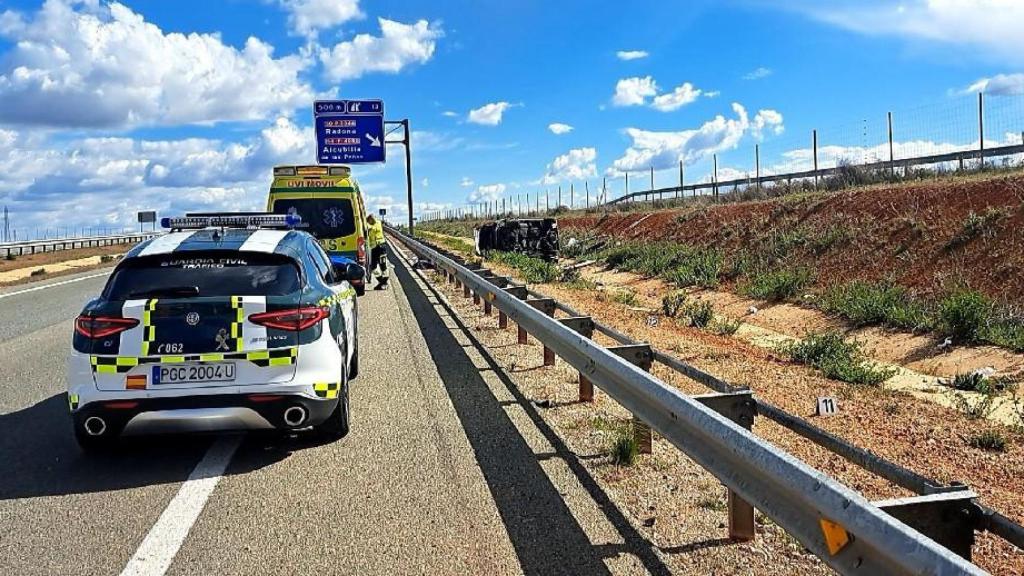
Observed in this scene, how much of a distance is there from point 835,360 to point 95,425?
702 cm

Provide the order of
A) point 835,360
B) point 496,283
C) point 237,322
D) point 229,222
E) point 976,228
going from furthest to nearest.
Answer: point 976,228 < point 496,283 < point 835,360 < point 229,222 < point 237,322

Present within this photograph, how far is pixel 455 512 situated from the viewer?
4.50 m

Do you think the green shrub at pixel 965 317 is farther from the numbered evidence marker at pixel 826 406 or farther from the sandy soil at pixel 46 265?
the sandy soil at pixel 46 265

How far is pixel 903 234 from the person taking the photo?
54.6 ft

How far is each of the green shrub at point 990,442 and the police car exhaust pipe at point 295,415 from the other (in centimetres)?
455

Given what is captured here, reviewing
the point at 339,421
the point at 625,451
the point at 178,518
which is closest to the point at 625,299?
the point at 339,421

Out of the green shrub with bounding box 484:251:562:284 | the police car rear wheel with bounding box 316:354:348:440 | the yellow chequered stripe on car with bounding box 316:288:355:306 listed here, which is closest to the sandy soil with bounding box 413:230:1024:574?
the police car rear wheel with bounding box 316:354:348:440

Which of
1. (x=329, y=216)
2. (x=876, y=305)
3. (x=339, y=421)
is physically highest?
(x=329, y=216)

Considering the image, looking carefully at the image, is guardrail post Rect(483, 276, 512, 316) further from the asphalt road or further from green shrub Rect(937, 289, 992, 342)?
green shrub Rect(937, 289, 992, 342)

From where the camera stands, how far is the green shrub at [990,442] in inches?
220

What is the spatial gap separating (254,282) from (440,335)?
5.49 m

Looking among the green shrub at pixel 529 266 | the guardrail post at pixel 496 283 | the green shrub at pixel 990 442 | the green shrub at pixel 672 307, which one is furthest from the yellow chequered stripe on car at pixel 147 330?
the green shrub at pixel 529 266

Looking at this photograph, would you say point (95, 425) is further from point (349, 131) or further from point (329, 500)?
point (349, 131)

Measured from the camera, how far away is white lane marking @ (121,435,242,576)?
3912 millimetres
